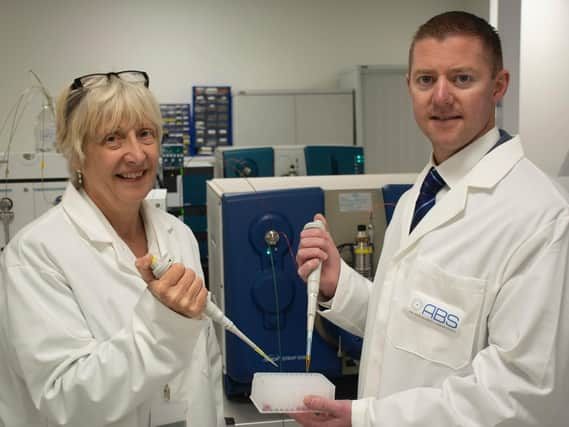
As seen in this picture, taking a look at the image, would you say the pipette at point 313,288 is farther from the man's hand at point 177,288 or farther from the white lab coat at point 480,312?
the man's hand at point 177,288

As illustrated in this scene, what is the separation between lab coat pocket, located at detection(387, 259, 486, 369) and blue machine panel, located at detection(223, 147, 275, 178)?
1.87m

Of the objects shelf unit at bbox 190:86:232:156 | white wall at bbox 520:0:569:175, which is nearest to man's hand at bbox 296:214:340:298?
white wall at bbox 520:0:569:175

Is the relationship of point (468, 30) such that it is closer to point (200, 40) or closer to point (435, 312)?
point (435, 312)

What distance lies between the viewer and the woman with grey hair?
99 cm

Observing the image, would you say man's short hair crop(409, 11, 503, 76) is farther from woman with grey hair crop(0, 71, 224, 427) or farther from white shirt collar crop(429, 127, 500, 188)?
woman with grey hair crop(0, 71, 224, 427)

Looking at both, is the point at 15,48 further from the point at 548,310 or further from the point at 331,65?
the point at 548,310

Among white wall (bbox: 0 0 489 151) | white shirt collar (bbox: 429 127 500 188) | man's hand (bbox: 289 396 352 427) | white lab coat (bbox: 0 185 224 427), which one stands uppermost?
white wall (bbox: 0 0 489 151)

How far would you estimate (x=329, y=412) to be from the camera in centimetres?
108

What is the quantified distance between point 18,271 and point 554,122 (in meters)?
2.07

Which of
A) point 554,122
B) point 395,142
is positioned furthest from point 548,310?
point 395,142

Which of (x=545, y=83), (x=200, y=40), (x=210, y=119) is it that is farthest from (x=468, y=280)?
(x=200, y=40)

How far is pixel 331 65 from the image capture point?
597 cm

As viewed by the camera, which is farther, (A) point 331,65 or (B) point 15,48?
(A) point 331,65

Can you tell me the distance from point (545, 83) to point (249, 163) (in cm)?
143
